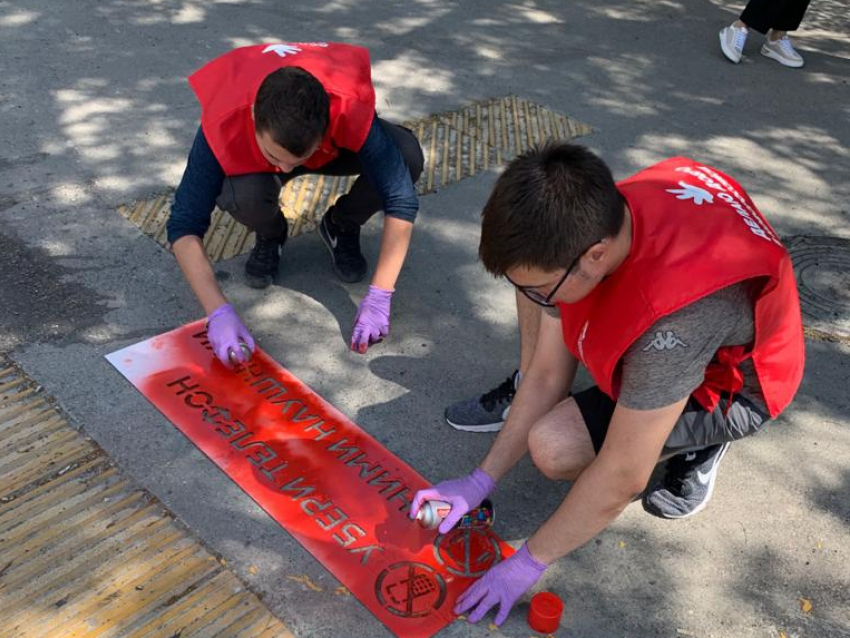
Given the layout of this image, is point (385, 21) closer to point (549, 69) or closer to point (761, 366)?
point (549, 69)

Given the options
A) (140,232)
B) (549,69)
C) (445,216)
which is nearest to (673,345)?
(445,216)

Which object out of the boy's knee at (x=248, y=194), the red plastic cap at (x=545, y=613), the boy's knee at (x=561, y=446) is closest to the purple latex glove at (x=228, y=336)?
the boy's knee at (x=248, y=194)

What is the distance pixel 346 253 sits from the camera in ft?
11.0

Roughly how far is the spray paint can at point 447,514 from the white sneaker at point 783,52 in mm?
4141

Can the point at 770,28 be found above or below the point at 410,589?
above

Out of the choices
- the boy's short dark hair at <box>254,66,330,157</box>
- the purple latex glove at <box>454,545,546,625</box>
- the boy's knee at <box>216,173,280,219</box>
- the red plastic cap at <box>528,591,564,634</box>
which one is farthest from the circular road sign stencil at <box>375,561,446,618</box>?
the boy's knee at <box>216,173,280,219</box>

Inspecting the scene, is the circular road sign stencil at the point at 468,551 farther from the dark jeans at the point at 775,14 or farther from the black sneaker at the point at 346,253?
the dark jeans at the point at 775,14

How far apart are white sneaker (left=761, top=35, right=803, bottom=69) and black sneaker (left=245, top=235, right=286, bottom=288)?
369cm

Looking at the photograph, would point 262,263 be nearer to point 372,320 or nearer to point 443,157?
point 372,320

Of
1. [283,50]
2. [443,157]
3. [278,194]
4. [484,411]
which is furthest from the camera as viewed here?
[443,157]

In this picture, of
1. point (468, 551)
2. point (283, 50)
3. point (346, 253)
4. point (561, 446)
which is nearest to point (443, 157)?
point (346, 253)

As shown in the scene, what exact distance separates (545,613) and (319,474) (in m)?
0.75

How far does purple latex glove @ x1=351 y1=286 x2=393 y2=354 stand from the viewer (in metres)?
3.00

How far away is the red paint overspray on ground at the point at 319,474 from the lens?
2.29m
